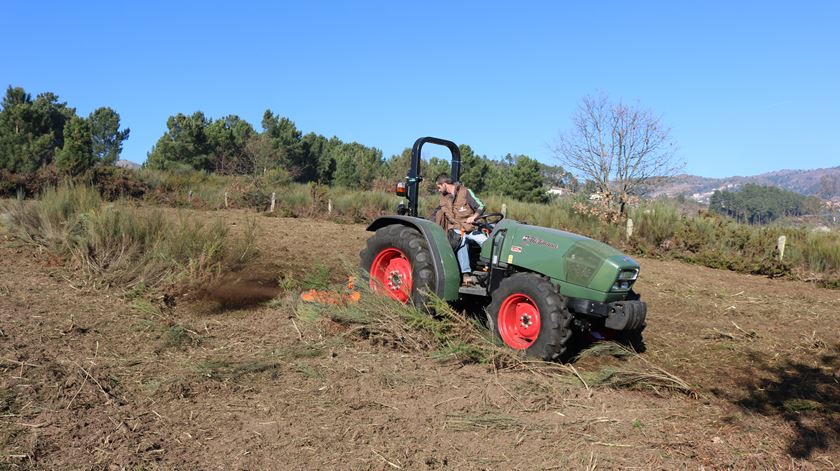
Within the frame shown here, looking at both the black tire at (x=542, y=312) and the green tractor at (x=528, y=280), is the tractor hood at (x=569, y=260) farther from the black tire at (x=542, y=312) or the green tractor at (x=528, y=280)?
the black tire at (x=542, y=312)

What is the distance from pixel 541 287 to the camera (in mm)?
5016

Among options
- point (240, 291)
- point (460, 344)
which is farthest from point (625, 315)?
point (240, 291)

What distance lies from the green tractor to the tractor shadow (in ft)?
3.21

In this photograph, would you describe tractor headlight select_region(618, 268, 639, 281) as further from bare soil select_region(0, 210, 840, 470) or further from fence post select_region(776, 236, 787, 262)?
fence post select_region(776, 236, 787, 262)

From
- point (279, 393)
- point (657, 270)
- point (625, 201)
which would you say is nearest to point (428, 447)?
point (279, 393)

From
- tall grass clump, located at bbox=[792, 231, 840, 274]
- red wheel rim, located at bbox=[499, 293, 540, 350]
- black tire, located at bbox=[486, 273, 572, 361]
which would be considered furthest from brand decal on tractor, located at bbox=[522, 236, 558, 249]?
tall grass clump, located at bbox=[792, 231, 840, 274]

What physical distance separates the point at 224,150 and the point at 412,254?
1469 inches

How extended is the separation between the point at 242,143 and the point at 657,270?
35.4 metres

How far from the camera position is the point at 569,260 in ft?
16.9

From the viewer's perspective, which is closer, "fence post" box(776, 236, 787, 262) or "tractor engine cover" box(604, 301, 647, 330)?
"tractor engine cover" box(604, 301, 647, 330)

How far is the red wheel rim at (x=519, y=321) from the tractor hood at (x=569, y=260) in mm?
298

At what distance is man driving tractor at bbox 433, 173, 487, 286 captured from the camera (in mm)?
5883

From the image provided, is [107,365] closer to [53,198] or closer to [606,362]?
[606,362]

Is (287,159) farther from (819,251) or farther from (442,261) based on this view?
(442,261)
